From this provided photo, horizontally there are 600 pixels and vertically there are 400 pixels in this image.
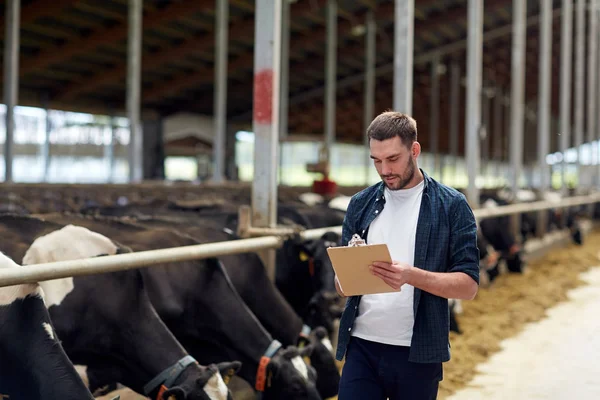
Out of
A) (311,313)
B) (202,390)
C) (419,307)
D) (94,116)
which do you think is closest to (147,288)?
(202,390)

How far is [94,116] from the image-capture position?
25.0m

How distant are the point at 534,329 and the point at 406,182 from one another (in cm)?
529

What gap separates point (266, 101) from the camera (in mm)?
5145

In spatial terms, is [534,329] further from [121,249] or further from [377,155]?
[377,155]

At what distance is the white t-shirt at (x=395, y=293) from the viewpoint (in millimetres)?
2650

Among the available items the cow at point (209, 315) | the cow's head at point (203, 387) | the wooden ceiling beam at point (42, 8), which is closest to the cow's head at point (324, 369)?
the cow at point (209, 315)

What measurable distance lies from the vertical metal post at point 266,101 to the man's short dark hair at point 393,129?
8.60 feet

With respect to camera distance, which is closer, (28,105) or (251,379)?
(251,379)

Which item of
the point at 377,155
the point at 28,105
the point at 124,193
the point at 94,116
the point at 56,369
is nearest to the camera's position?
the point at 377,155

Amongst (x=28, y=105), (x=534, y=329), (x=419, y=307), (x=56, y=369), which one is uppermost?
(x=28, y=105)

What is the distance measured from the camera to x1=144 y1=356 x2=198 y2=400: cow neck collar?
3.69m

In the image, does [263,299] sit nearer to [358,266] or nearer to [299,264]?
[299,264]

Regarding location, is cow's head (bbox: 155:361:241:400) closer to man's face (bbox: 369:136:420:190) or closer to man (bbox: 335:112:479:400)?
man (bbox: 335:112:479:400)

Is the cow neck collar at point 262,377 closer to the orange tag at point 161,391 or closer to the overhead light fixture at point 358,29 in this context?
the orange tag at point 161,391
